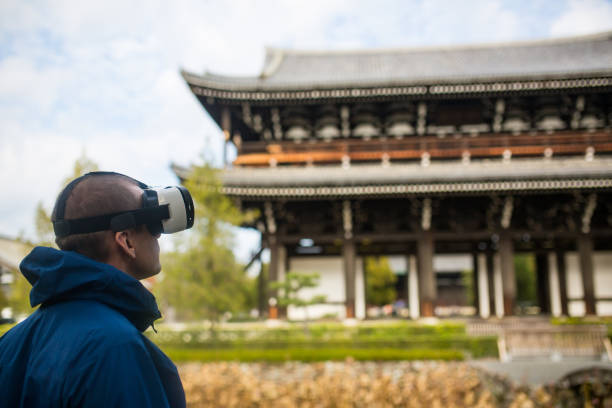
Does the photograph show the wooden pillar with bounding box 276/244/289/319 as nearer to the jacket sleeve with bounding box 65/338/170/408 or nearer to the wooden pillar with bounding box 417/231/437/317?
the wooden pillar with bounding box 417/231/437/317

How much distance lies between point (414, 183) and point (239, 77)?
24.8 ft

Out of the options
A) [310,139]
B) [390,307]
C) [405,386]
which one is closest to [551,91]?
[310,139]

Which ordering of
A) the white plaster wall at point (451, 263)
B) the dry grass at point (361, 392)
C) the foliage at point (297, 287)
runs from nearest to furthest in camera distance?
the dry grass at point (361, 392) < the foliage at point (297, 287) < the white plaster wall at point (451, 263)

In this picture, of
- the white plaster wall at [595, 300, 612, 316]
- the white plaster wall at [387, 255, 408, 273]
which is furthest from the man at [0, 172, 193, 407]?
the white plaster wall at [387, 255, 408, 273]

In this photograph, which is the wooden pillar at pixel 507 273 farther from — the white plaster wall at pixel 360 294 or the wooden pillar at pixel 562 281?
the white plaster wall at pixel 360 294

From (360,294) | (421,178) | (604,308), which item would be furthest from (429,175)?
(604,308)

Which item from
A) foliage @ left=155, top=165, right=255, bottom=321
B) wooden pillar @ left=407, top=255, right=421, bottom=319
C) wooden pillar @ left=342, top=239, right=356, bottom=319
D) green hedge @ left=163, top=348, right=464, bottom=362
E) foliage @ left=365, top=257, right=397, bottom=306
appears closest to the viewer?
green hedge @ left=163, top=348, right=464, bottom=362

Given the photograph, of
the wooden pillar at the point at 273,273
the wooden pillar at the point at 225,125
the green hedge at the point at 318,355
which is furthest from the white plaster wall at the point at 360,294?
the wooden pillar at the point at 225,125

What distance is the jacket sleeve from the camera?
3.92ft

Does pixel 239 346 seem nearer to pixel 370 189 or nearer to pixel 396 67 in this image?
pixel 370 189

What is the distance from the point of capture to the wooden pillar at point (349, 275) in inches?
604

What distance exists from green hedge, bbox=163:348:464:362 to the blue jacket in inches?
451

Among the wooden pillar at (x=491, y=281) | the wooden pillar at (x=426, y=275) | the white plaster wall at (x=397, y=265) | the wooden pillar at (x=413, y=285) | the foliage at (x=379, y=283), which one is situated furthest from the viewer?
the white plaster wall at (x=397, y=265)

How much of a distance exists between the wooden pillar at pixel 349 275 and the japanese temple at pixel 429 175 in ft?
0.12
